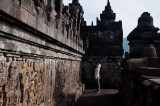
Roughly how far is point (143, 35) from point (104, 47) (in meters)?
3.74

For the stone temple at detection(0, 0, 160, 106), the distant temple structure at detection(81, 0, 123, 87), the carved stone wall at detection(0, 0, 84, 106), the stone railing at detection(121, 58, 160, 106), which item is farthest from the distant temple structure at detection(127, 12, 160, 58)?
the carved stone wall at detection(0, 0, 84, 106)

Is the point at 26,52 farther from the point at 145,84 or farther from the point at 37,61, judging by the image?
the point at 145,84

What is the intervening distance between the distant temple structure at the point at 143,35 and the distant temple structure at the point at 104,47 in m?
2.68

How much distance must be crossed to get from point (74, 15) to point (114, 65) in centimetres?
545

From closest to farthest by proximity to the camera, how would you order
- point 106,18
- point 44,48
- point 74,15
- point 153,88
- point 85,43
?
point 153,88
point 44,48
point 74,15
point 85,43
point 106,18

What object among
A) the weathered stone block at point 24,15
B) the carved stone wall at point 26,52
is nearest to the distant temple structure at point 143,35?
the carved stone wall at point 26,52

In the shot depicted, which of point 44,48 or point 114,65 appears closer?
point 44,48

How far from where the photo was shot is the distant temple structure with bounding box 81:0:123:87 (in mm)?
17281

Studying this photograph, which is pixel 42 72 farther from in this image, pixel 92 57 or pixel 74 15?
pixel 92 57

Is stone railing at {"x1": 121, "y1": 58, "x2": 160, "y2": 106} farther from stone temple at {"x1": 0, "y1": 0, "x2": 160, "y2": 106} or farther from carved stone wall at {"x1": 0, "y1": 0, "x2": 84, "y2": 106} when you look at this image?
carved stone wall at {"x1": 0, "y1": 0, "x2": 84, "y2": 106}

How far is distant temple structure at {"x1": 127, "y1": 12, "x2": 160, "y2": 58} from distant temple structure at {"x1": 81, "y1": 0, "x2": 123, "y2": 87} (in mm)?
2676

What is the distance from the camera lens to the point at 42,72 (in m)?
5.77

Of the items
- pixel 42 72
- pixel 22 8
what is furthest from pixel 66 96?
pixel 22 8

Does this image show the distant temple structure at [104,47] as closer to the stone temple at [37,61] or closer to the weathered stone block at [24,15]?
the stone temple at [37,61]
